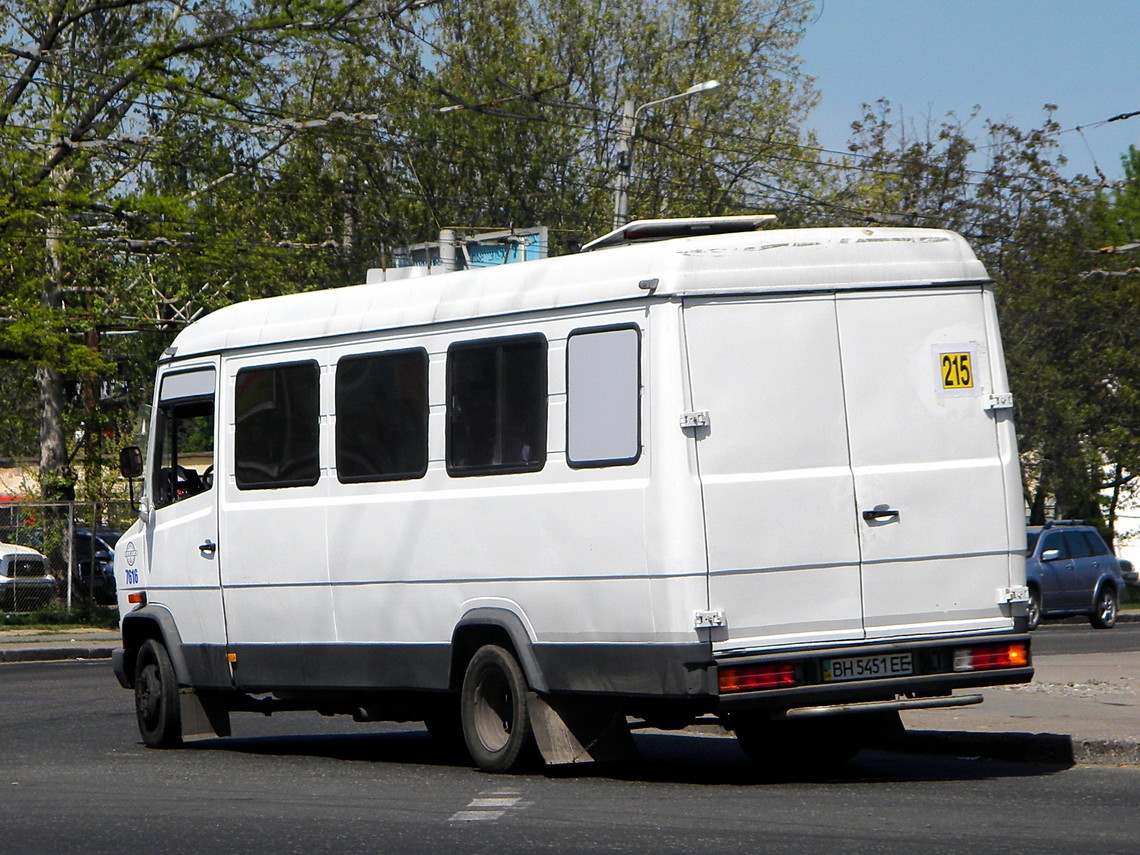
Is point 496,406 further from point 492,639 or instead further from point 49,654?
point 49,654

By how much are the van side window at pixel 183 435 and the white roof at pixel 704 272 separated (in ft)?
7.20

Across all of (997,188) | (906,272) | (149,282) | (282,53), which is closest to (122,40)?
(282,53)

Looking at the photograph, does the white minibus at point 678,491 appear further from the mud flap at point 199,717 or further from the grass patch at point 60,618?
the grass patch at point 60,618

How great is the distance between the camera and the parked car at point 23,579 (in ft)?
103

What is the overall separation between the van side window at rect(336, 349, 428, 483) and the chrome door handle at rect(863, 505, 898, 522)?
261 centimetres

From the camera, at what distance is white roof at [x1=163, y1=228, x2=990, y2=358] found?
30.8 ft

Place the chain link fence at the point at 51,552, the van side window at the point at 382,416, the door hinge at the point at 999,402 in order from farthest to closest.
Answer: the chain link fence at the point at 51,552, the van side window at the point at 382,416, the door hinge at the point at 999,402

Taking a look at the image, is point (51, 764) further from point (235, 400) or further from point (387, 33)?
point (387, 33)

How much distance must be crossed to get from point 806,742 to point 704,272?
2987 mm

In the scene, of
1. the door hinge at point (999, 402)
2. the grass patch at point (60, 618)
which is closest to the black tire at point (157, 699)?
the door hinge at point (999, 402)

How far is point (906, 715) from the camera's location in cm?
1330

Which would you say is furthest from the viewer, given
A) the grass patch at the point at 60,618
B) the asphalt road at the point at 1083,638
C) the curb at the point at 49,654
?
the grass patch at the point at 60,618

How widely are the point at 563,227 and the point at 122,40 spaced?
14.9m

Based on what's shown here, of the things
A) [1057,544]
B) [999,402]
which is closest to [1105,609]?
[1057,544]
